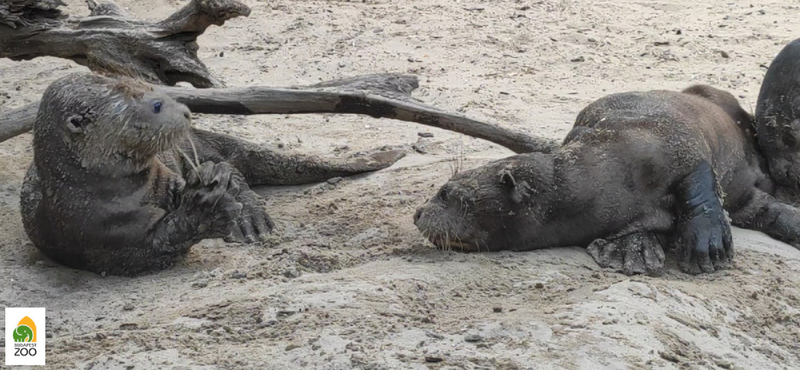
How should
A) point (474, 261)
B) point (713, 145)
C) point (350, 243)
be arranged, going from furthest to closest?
point (713, 145), point (350, 243), point (474, 261)

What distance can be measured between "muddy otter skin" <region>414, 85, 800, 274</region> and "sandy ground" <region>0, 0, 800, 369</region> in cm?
11

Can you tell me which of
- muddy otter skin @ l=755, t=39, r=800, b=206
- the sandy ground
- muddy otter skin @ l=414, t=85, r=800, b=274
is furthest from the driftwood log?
muddy otter skin @ l=755, t=39, r=800, b=206

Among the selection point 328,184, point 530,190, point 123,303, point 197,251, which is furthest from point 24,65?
point 530,190

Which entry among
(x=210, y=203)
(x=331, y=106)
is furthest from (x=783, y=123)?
(x=210, y=203)

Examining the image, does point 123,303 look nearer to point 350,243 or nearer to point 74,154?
point 74,154

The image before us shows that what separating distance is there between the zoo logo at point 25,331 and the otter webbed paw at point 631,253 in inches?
106

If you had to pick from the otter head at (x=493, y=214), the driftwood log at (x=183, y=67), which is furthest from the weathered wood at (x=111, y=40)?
the otter head at (x=493, y=214)

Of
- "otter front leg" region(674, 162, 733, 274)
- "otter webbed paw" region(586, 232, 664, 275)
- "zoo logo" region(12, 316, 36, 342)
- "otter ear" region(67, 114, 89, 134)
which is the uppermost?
"otter ear" region(67, 114, 89, 134)

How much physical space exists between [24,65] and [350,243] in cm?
454

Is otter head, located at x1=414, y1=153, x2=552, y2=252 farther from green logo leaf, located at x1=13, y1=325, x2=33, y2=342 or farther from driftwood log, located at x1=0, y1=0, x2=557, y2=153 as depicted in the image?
green logo leaf, located at x1=13, y1=325, x2=33, y2=342

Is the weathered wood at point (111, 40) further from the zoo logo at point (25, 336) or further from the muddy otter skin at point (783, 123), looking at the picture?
the muddy otter skin at point (783, 123)

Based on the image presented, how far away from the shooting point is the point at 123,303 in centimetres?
466

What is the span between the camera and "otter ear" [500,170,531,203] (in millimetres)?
5203

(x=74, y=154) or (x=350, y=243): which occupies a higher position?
(x=74, y=154)
